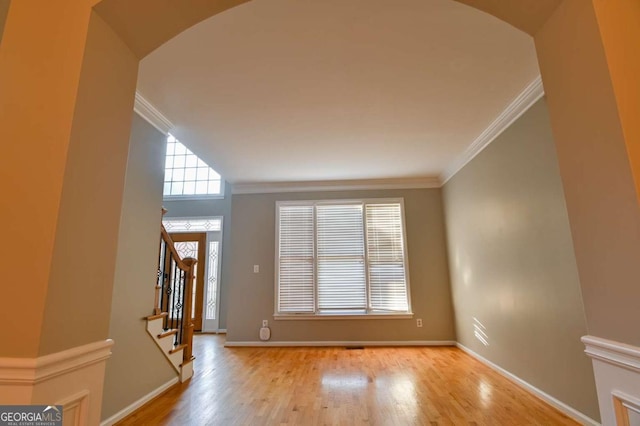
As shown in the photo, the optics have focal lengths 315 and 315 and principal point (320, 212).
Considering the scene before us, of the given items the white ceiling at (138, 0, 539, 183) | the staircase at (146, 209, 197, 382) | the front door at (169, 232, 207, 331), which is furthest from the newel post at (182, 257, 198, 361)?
the front door at (169, 232, 207, 331)

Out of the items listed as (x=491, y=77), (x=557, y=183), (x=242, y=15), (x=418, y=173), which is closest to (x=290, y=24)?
(x=242, y=15)

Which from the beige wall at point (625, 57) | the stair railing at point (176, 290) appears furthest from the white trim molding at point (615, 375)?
the stair railing at point (176, 290)

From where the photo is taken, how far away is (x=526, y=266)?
2846 mm

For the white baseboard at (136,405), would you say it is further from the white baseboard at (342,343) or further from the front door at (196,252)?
the front door at (196,252)

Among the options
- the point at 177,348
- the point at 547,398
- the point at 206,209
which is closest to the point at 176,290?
the point at 177,348

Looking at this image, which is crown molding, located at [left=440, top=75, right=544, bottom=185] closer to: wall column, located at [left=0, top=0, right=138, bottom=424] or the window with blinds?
the window with blinds

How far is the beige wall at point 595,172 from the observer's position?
2.83 ft

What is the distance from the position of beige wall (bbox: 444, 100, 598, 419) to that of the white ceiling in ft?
1.55

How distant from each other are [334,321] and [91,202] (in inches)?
171

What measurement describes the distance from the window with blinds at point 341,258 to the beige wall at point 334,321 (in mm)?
150

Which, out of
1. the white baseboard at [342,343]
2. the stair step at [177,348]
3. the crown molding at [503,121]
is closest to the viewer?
the crown molding at [503,121]

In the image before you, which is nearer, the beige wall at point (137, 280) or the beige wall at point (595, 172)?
the beige wall at point (595, 172)

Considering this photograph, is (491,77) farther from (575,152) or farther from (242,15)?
(242,15)

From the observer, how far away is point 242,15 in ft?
5.97
